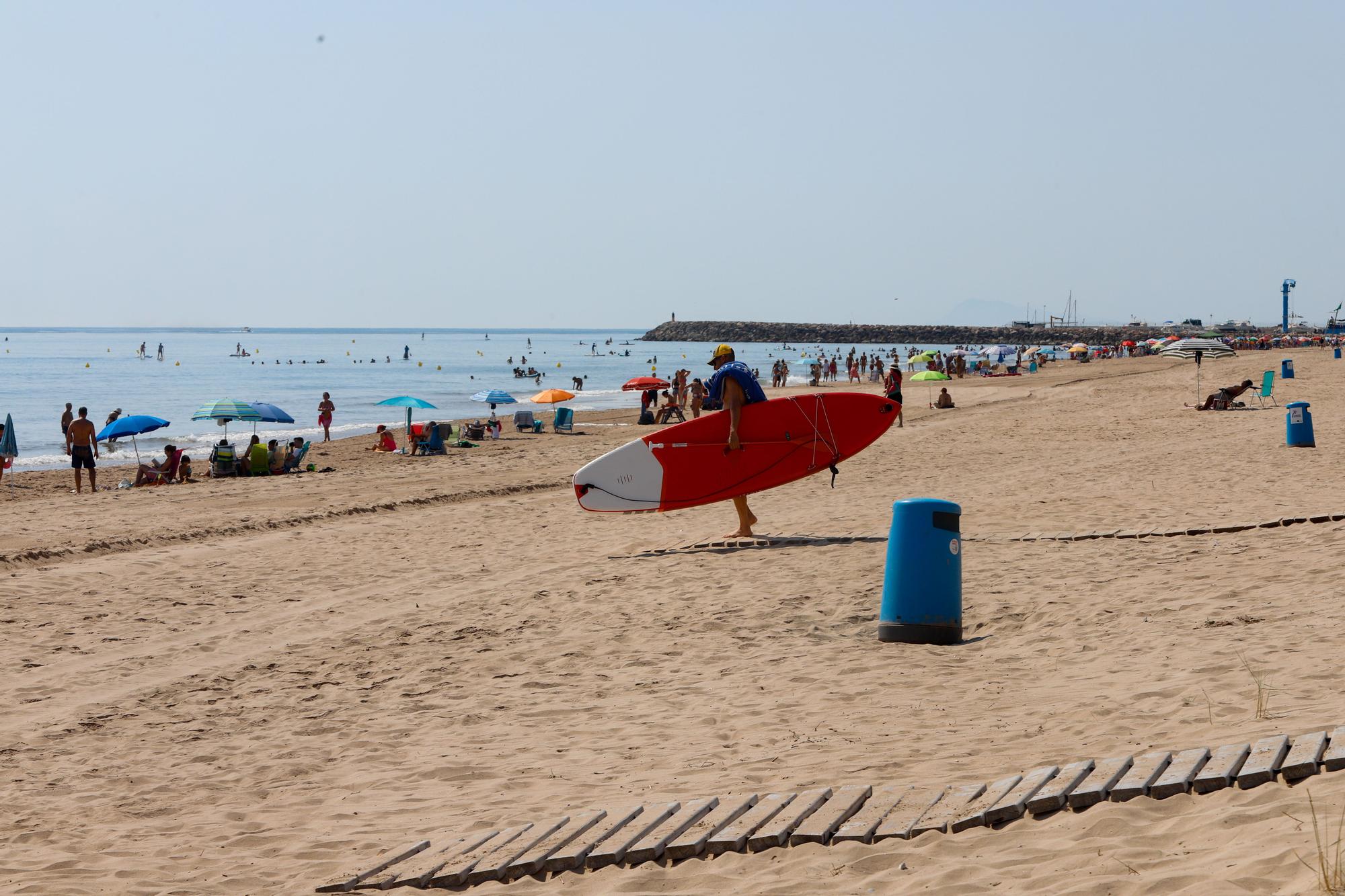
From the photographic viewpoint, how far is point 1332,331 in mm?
107312

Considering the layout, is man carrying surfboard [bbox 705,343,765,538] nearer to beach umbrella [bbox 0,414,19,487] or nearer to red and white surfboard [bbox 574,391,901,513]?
red and white surfboard [bbox 574,391,901,513]

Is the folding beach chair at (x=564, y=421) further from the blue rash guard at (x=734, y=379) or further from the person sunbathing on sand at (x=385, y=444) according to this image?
the blue rash guard at (x=734, y=379)

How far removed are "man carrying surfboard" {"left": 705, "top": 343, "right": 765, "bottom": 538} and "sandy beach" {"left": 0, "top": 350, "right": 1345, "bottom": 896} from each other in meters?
0.68

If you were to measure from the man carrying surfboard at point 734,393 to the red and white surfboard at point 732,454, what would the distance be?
1.48ft

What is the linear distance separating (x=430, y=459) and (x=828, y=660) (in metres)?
16.1

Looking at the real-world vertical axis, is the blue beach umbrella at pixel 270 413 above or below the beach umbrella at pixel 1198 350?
below

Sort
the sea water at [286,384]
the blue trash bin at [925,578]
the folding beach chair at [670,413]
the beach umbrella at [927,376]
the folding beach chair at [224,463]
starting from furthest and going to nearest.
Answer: the sea water at [286,384] < the beach umbrella at [927,376] < the folding beach chair at [670,413] < the folding beach chair at [224,463] < the blue trash bin at [925,578]

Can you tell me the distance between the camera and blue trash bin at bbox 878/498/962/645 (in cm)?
658

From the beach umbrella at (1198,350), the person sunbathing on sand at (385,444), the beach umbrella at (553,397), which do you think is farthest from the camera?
the beach umbrella at (553,397)

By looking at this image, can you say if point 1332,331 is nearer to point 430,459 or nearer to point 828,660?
point 430,459

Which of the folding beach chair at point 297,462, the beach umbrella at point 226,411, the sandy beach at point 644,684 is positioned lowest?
the sandy beach at point 644,684

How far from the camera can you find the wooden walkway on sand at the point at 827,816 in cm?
375

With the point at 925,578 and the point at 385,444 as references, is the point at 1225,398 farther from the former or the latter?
the point at 925,578

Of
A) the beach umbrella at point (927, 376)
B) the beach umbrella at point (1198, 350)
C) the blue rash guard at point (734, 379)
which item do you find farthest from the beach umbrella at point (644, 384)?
the blue rash guard at point (734, 379)
